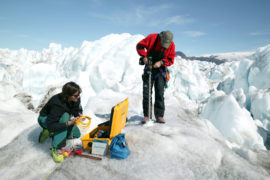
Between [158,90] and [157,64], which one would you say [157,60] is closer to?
[157,64]

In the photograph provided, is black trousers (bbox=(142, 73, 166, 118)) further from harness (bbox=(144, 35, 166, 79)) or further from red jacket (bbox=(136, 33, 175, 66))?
red jacket (bbox=(136, 33, 175, 66))

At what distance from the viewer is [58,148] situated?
106 inches

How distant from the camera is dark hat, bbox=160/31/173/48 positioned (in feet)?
10.5

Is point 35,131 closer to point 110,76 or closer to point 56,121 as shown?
point 56,121

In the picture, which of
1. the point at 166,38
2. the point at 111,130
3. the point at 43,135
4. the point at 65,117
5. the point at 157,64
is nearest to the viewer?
the point at 111,130

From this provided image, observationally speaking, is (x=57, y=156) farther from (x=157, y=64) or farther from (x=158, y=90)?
(x=157, y=64)

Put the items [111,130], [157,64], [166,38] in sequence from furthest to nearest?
[157,64] → [166,38] → [111,130]

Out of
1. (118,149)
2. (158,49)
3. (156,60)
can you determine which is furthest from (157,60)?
(118,149)

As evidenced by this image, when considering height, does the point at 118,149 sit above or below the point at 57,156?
above

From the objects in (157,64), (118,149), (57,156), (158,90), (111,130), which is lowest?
(57,156)

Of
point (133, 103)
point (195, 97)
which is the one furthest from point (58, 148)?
point (195, 97)

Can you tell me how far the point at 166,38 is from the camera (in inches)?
127

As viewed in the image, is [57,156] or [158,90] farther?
[158,90]

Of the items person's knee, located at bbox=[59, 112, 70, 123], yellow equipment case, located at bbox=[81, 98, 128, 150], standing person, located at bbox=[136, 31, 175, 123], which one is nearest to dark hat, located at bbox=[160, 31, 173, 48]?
standing person, located at bbox=[136, 31, 175, 123]
